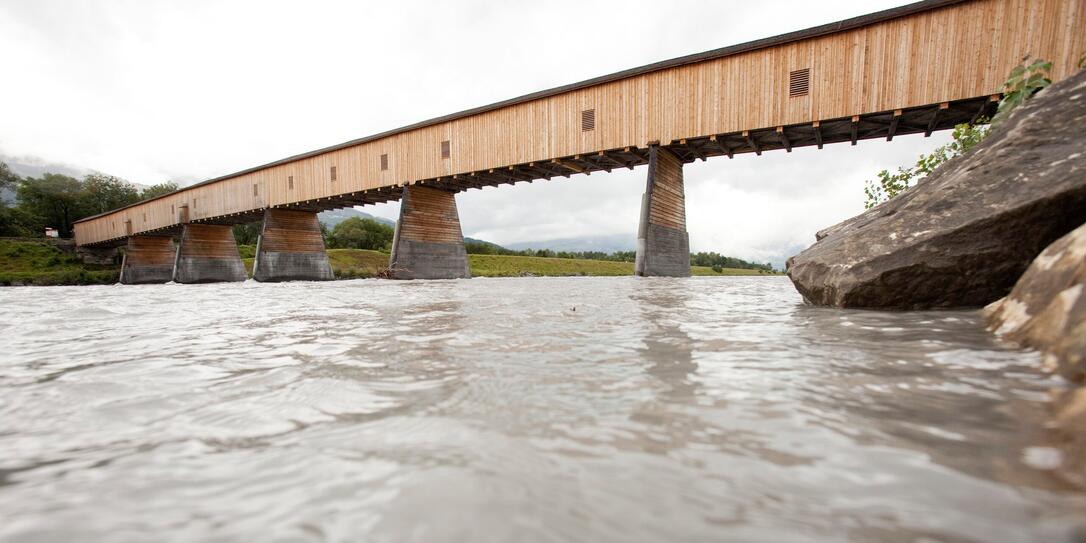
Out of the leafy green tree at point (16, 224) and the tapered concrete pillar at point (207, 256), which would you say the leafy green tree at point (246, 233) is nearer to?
the leafy green tree at point (16, 224)

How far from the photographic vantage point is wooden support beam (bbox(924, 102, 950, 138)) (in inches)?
508

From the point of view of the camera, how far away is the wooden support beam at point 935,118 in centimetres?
1289

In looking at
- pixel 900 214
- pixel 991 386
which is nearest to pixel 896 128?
pixel 900 214

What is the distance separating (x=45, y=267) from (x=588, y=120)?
2487 inches

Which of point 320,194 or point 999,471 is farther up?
point 320,194

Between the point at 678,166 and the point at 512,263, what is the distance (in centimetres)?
4697

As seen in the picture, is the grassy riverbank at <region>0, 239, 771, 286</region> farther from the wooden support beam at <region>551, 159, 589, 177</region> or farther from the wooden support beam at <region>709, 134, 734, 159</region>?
the wooden support beam at <region>709, 134, 734, 159</region>

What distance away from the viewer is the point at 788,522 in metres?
0.97

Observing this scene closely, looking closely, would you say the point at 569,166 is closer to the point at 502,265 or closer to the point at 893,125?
the point at 893,125

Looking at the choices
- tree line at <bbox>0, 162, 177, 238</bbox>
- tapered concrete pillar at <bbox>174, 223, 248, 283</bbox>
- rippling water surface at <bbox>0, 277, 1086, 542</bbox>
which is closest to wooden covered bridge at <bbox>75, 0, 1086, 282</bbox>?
tapered concrete pillar at <bbox>174, 223, 248, 283</bbox>

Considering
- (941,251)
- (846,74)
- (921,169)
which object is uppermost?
(846,74)

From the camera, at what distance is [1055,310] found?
2.12 m

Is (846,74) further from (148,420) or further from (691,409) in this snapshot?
(148,420)

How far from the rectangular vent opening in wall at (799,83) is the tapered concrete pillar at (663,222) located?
4964mm
